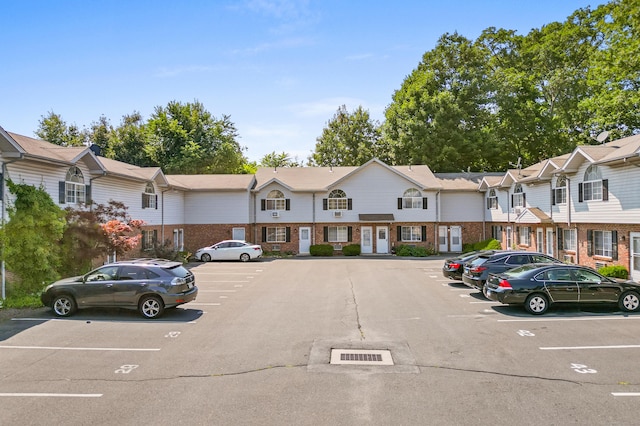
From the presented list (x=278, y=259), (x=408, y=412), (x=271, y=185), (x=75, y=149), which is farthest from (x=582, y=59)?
(x=408, y=412)

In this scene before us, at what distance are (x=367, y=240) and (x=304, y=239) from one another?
197 inches

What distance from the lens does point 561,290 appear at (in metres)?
14.1

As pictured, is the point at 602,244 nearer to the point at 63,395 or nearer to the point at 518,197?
the point at 518,197

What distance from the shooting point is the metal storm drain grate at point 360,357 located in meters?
9.30

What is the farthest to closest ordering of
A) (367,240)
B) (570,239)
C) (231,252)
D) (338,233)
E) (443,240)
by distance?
(443,240) → (338,233) → (367,240) → (231,252) → (570,239)

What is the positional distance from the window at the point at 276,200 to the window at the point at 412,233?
989 cm

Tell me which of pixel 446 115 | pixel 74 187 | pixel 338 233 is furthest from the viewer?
pixel 446 115

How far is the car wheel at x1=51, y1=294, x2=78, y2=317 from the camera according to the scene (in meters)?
13.5

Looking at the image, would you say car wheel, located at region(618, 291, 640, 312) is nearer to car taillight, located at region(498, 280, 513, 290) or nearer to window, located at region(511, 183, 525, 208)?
car taillight, located at region(498, 280, 513, 290)

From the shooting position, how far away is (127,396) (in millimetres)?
7500

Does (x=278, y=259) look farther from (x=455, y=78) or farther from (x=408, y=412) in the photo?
(x=455, y=78)

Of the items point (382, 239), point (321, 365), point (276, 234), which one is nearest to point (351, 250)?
point (382, 239)

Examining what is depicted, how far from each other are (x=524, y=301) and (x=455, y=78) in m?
39.1

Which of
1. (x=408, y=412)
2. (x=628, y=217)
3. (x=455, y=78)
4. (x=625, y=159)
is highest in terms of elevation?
(x=455, y=78)
